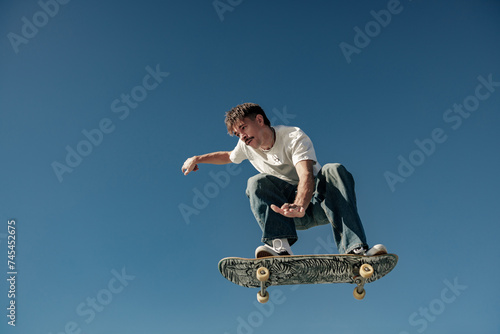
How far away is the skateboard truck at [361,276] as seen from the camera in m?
5.87

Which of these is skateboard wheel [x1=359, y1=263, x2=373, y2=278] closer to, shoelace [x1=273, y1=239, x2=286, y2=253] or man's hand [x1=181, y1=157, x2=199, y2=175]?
shoelace [x1=273, y1=239, x2=286, y2=253]

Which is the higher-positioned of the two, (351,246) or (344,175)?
(344,175)

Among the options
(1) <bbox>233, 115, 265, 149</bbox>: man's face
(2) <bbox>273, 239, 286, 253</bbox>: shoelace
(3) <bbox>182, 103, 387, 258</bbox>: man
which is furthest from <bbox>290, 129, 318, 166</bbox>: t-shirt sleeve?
(2) <bbox>273, 239, 286, 253</bbox>: shoelace

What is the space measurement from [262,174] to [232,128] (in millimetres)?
775

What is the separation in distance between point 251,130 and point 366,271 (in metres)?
2.38

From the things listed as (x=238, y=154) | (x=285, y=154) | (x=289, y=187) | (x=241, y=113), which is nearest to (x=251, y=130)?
(x=241, y=113)

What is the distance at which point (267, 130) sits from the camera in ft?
22.1

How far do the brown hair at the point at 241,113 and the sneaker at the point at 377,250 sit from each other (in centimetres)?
219

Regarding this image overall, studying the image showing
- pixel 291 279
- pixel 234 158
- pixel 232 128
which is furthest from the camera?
pixel 234 158

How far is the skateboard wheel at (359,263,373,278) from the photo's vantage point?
5852 mm

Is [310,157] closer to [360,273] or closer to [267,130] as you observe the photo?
[267,130]

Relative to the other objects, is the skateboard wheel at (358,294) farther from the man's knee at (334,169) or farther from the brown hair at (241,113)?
the brown hair at (241,113)

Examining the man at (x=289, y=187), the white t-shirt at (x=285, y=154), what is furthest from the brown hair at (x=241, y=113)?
the white t-shirt at (x=285, y=154)

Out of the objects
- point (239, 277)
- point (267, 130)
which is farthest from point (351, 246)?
point (267, 130)
